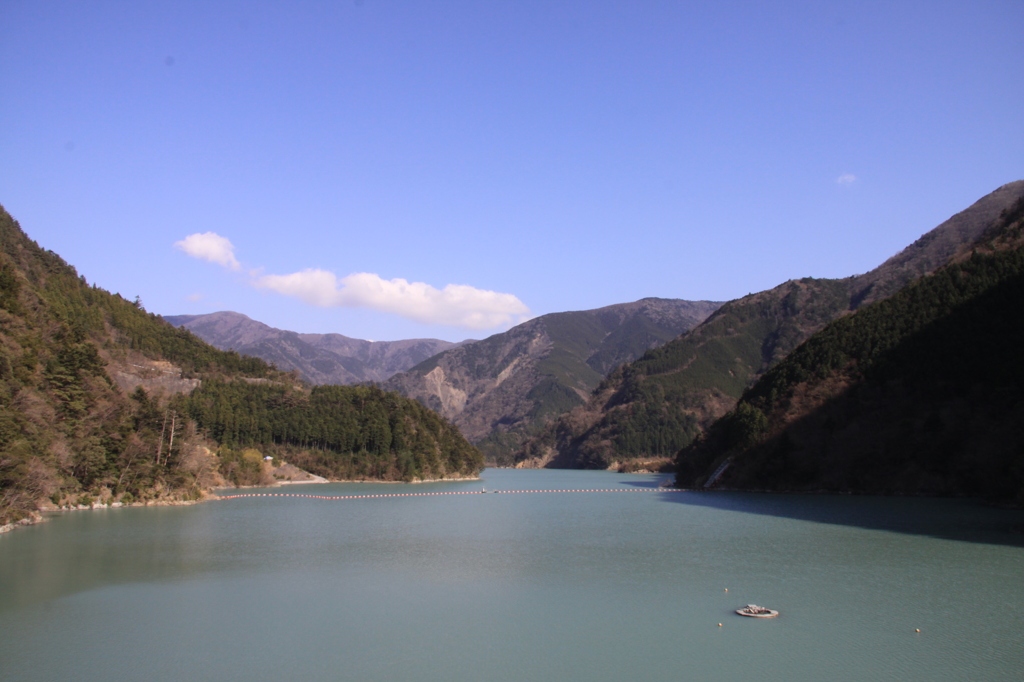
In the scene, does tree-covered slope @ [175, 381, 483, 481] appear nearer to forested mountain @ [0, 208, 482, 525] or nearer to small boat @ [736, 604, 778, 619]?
forested mountain @ [0, 208, 482, 525]

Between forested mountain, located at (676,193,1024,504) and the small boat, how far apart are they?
35.7 m

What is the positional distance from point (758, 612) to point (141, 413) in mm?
51874

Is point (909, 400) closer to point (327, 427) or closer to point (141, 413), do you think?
point (141, 413)

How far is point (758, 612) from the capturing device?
19875mm

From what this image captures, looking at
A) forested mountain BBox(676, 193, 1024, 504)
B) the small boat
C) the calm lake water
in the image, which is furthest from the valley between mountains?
the small boat

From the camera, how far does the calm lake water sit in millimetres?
16188

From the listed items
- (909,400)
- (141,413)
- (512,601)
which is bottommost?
(512,601)

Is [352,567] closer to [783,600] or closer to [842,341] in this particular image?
[783,600]

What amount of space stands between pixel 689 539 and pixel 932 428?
116 feet

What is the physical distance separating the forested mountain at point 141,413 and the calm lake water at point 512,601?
721cm

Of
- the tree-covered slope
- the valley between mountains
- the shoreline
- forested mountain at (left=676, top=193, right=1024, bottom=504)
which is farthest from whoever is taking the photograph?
the tree-covered slope

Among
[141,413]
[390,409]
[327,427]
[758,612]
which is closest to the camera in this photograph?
[758,612]

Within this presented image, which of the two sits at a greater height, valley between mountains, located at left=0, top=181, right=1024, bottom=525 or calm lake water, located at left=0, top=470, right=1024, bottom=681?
valley between mountains, located at left=0, top=181, right=1024, bottom=525

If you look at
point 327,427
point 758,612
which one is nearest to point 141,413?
point 327,427
